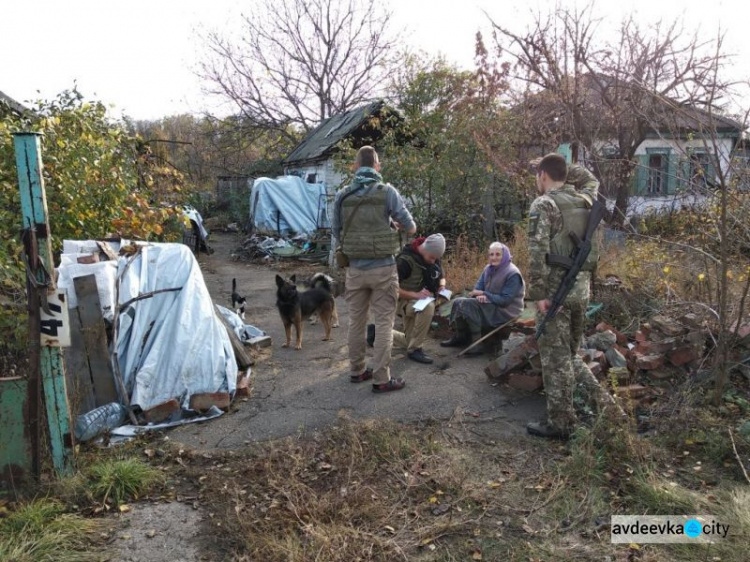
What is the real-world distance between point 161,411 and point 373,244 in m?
Answer: 2.33

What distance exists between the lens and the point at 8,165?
5199 mm

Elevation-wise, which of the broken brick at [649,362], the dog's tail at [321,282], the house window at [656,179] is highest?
the house window at [656,179]

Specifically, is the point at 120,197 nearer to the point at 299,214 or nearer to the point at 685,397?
the point at 685,397

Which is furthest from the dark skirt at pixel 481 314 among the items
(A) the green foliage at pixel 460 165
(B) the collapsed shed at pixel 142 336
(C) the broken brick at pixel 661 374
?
(A) the green foliage at pixel 460 165

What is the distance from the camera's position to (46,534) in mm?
2887

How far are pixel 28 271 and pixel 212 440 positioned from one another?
189 centimetres

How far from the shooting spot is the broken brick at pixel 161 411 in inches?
177

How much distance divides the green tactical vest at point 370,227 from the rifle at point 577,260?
162 cm

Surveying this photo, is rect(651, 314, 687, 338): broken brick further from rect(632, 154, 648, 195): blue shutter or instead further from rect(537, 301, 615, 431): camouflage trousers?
rect(632, 154, 648, 195): blue shutter

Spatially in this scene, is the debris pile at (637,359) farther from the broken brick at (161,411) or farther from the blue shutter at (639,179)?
the blue shutter at (639,179)

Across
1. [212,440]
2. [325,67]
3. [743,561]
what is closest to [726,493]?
[743,561]

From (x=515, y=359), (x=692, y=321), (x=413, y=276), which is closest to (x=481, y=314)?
(x=413, y=276)

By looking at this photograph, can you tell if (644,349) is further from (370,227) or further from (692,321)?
(370,227)

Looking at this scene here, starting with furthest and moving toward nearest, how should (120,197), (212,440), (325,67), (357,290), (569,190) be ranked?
(325,67)
(120,197)
(357,290)
(212,440)
(569,190)
